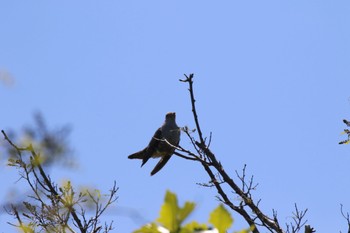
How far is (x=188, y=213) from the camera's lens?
1.10 metres

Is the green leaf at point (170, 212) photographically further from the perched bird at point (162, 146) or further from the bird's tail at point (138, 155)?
the bird's tail at point (138, 155)

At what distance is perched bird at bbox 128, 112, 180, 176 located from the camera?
9625 mm

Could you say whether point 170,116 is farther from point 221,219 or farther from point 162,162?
point 221,219

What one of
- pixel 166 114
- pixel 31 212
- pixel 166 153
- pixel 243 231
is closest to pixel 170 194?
pixel 243 231

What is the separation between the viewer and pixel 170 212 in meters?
1.10

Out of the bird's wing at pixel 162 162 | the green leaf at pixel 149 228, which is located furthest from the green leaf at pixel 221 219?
the bird's wing at pixel 162 162

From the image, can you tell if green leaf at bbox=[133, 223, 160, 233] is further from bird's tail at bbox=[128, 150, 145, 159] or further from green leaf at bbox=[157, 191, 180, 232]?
bird's tail at bbox=[128, 150, 145, 159]

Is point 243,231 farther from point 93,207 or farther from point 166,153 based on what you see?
point 166,153

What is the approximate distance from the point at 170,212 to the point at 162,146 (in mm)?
8885

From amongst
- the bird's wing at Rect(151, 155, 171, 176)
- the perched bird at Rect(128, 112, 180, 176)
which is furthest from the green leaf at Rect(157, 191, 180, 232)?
the bird's wing at Rect(151, 155, 171, 176)

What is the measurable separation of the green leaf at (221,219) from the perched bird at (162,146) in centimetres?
794

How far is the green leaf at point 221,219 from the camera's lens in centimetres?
115

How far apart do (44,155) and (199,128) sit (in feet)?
7.77

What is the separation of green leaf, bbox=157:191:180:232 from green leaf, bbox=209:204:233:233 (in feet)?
0.31
